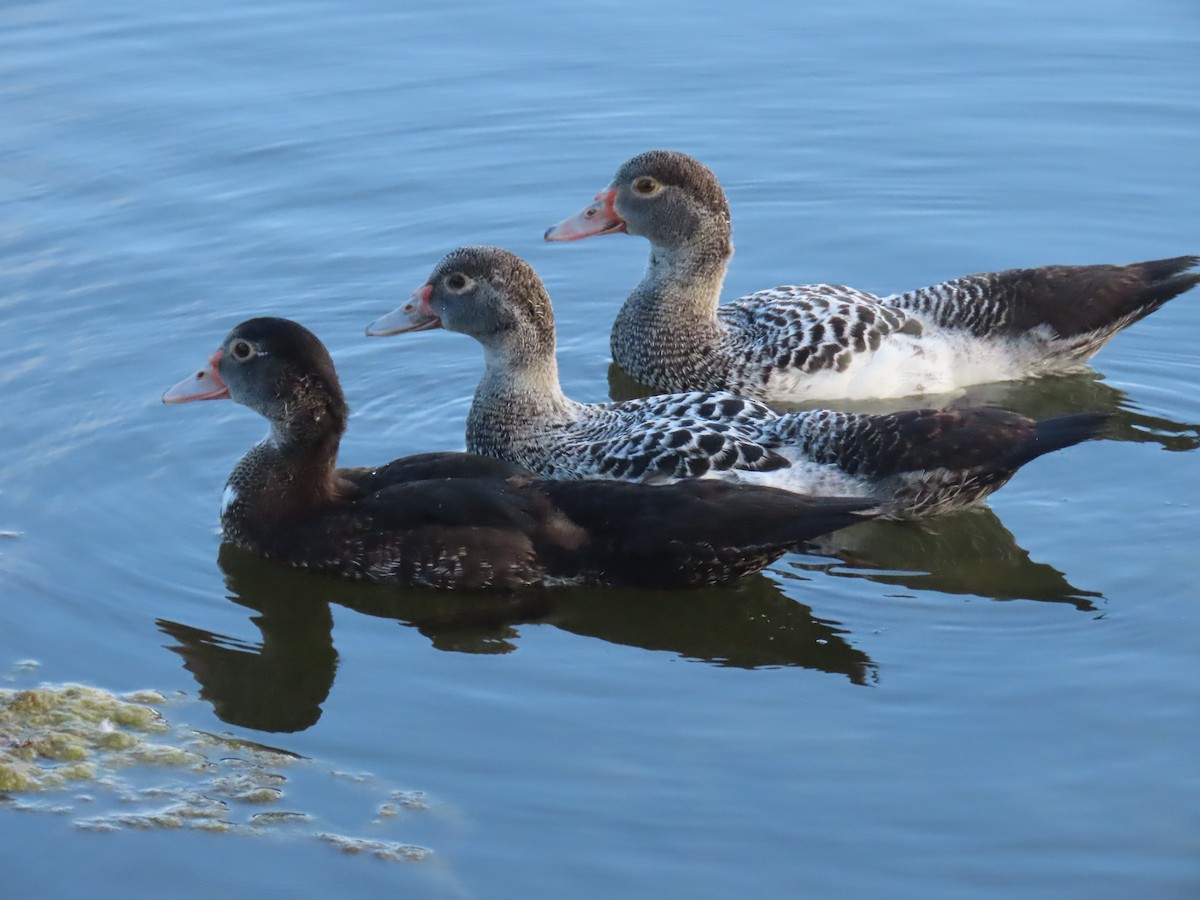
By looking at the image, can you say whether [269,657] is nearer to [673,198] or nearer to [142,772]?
[142,772]

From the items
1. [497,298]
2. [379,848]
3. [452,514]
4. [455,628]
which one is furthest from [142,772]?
[497,298]

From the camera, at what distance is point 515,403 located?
33.3ft

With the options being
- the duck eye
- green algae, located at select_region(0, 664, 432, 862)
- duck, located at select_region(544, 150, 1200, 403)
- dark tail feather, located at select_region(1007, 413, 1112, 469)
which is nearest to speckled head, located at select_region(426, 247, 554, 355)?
duck, located at select_region(544, 150, 1200, 403)

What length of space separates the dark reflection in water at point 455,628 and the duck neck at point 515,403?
1447 millimetres

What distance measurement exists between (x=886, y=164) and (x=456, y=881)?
8624 millimetres

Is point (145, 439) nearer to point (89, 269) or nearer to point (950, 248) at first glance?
point (89, 269)

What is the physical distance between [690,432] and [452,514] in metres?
1.35

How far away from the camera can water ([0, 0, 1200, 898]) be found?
689cm

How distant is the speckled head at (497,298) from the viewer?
10.1 metres

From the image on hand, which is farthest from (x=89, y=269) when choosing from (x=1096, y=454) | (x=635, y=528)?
(x=1096, y=454)

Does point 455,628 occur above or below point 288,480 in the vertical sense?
below

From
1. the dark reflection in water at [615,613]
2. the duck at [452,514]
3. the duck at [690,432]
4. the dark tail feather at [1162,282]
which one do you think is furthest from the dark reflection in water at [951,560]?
the dark tail feather at [1162,282]

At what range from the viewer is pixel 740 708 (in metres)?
7.75

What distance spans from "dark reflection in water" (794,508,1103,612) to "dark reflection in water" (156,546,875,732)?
50 centimetres
